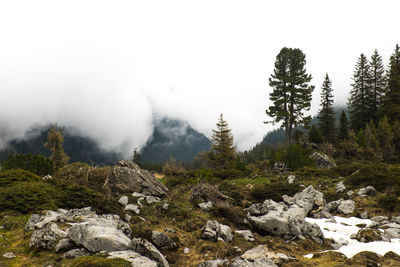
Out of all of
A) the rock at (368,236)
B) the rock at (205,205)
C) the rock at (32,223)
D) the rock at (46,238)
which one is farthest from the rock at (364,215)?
the rock at (32,223)

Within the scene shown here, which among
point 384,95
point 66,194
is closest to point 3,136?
point 66,194

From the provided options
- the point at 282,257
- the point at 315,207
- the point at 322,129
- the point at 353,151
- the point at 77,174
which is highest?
the point at 322,129

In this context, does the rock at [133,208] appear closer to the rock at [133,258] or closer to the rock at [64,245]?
the rock at [64,245]

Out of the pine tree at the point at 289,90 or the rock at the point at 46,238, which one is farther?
the pine tree at the point at 289,90

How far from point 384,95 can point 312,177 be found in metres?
37.0

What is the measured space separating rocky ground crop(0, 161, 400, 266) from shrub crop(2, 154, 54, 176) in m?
5.47

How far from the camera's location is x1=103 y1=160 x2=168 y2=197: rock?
49.3 ft

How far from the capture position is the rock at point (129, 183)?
1504cm

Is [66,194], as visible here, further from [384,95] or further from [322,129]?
[384,95]

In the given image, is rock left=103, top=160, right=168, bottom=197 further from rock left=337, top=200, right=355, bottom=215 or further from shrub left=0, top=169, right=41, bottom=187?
rock left=337, top=200, right=355, bottom=215

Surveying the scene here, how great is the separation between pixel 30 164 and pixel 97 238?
19236 millimetres

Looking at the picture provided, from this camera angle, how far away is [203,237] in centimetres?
829

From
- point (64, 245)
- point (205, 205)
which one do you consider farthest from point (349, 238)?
point (64, 245)

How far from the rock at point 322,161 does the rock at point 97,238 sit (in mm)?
25901
